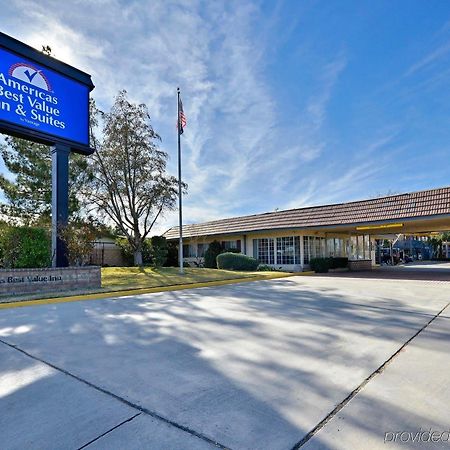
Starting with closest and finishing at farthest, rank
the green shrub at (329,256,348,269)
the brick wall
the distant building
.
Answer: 1. the brick wall
2. the green shrub at (329,256,348,269)
3. the distant building

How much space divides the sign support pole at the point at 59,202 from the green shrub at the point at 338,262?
16.4 metres

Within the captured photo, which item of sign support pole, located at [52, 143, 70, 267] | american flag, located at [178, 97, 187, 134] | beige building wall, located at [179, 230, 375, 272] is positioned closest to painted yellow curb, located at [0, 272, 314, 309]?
sign support pole, located at [52, 143, 70, 267]

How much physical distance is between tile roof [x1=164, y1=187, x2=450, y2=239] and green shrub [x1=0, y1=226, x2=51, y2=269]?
549 inches

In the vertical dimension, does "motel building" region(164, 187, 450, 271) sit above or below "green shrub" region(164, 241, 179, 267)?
above

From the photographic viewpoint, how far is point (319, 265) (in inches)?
805

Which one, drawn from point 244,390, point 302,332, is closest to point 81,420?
point 244,390

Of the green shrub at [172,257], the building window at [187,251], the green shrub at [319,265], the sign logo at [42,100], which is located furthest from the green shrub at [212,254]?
the sign logo at [42,100]

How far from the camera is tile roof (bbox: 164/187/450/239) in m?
15.4

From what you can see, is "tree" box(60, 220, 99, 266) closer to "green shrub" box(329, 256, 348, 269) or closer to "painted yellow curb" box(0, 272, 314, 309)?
"painted yellow curb" box(0, 272, 314, 309)

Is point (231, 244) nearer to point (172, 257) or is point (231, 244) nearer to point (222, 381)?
point (172, 257)

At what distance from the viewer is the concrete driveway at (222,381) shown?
7.49 feet

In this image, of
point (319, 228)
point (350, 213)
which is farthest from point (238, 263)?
point (350, 213)

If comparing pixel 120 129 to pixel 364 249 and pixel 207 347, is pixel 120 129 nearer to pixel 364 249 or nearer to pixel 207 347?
pixel 207 347

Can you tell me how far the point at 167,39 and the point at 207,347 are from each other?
36.4 feet
